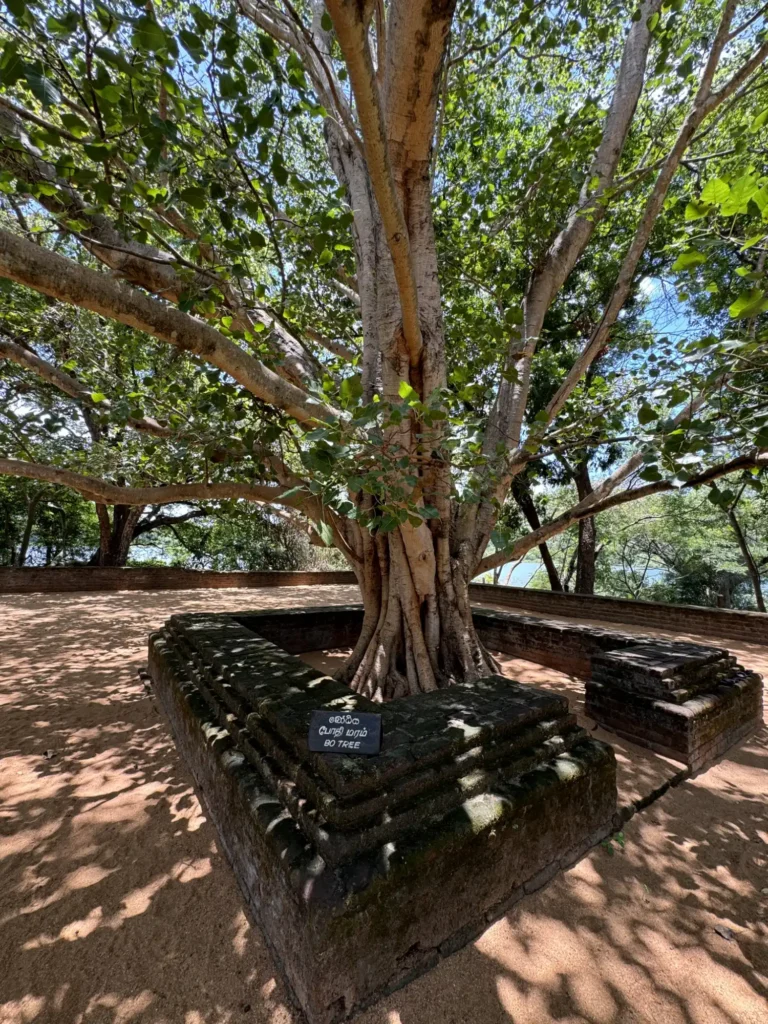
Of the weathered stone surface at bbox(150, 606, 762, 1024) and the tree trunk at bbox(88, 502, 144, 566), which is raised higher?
the tree trunk at bbox(88, 502, 144, 566)

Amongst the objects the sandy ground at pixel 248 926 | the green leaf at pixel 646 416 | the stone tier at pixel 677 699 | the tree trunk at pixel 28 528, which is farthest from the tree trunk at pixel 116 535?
the green leaf at pixel 646 416

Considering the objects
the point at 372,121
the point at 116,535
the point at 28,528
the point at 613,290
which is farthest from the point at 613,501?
the point at 28,528

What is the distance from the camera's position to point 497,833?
181 cm

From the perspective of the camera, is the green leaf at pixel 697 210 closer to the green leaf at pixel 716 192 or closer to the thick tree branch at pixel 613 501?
the green leaf at pixel 716 192

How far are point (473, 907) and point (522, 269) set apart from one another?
7281 millimetres

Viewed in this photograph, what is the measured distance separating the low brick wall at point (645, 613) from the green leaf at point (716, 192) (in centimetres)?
853

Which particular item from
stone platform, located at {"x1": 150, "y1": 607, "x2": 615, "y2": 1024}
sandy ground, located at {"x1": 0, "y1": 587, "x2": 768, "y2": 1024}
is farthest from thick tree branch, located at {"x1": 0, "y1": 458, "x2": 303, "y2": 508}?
sandy ground, located at {"x1": 0, "y1": 587, "x2": 768, "y2": 1024}

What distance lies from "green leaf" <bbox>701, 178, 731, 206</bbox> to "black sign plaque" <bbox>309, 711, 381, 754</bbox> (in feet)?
8.02

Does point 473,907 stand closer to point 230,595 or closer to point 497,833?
point 497,833

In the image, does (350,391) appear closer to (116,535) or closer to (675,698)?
(675,698)

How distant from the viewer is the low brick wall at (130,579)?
10406mm

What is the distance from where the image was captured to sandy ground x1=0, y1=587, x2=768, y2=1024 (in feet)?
4.83

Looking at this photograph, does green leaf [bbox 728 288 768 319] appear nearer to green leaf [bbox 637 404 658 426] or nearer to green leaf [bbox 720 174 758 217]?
green leaf [bbox 720 174 758 217]

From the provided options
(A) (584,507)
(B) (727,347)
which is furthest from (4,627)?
(B) (727,347)
